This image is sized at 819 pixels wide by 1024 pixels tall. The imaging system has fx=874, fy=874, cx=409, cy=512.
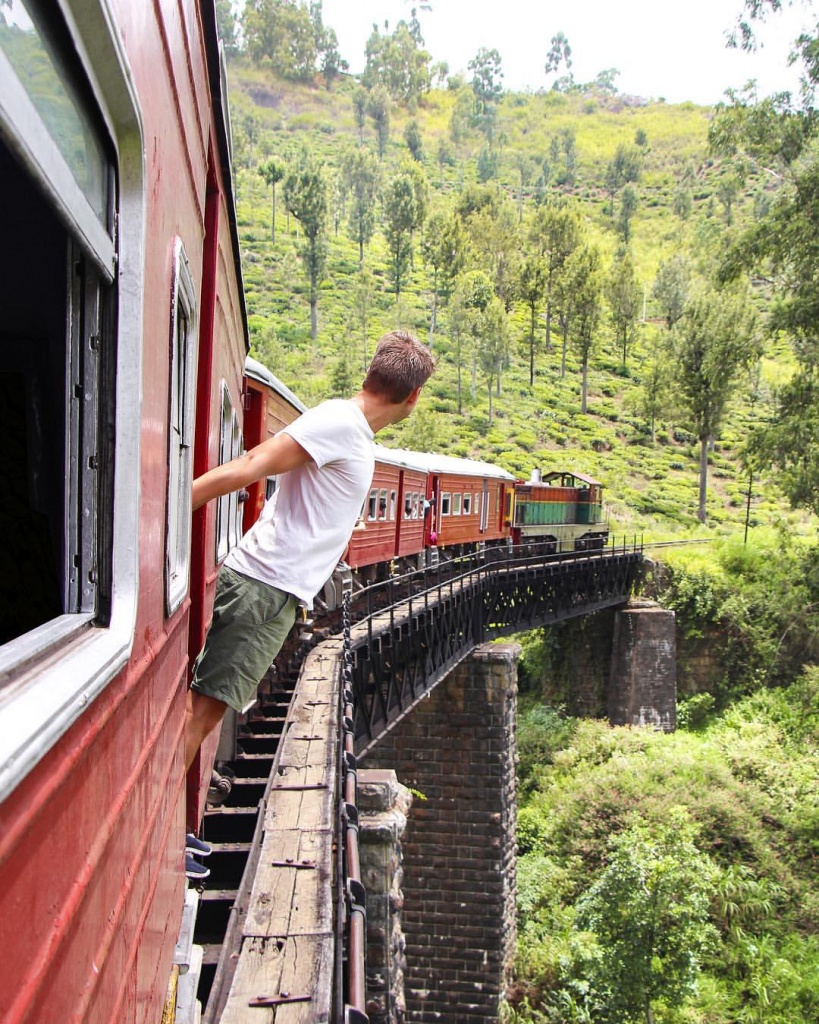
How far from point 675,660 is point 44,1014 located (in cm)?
2719

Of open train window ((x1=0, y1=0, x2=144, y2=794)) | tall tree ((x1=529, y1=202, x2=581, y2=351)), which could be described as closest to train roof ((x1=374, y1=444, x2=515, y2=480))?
open train window ((x1=0, y1=0, x2=144, y2=794))

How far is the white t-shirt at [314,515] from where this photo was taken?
2582 millimetres

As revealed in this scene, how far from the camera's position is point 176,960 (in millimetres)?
2428

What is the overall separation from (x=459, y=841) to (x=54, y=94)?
15.2m

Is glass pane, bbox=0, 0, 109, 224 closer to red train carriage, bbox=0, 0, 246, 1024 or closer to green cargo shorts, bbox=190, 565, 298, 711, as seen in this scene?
red train carriage, bbox=0, 0, 246, 1024

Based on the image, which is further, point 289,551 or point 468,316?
point 468,316

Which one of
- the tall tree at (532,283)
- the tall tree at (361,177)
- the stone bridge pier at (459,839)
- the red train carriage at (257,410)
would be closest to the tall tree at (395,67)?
the tall tree at (361,177)

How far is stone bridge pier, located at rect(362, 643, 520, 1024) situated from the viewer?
14133 mm

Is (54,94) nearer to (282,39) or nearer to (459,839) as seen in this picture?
(459,839)

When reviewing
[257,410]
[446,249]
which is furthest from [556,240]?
[257,410]

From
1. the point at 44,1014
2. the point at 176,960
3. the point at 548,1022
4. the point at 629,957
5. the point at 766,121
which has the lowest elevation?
the point at 548,1022

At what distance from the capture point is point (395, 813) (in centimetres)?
816

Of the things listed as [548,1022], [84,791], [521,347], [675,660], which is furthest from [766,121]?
[521,347]

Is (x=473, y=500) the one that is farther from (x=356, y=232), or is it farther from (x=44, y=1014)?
(x=356, y=232)
